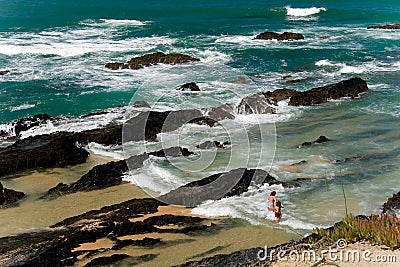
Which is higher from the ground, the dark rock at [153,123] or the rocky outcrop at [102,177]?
the dark rock at [153,123]

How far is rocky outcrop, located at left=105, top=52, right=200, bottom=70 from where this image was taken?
28594 millimetres

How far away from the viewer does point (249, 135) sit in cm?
1695

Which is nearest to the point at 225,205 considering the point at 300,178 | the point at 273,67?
the point at 300,178

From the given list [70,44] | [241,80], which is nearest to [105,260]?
[241,80]

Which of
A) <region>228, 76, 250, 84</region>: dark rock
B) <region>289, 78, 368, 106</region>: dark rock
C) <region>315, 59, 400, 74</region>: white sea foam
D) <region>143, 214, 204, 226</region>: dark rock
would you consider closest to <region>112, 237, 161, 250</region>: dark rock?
<region>143, 214, 204, 226</region>: dark rock

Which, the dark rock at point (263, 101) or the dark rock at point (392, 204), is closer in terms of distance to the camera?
the dark rock at point (392, 204)

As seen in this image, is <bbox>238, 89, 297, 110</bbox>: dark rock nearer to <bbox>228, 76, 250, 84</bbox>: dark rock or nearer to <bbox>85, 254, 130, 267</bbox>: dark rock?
<bbox>228, 76, 250, 84</bbox>: dark rock

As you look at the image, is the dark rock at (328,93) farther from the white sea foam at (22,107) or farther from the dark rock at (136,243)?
the dark rock at (136,243)

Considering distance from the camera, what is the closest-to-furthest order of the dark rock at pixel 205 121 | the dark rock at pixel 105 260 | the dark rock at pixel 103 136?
1. the dark rock at pixel 105 260
2. the dark rock at pixel 103 136
3. the dark rock at pixel 205 121

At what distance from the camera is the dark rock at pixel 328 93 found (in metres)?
20.5

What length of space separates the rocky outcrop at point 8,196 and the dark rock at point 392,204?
28.4ft

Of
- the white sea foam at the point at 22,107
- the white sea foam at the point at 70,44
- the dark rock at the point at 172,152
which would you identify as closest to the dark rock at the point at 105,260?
the dark rock at the point at 172,152

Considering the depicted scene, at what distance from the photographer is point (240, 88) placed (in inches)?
944

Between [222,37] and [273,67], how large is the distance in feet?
36.9
